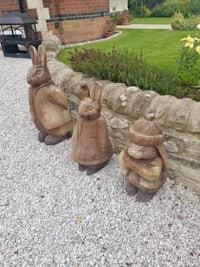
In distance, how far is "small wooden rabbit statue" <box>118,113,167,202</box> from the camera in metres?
2.43

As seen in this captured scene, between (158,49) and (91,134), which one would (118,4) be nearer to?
(158,49)

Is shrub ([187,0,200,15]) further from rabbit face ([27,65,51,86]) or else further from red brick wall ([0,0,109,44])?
rabbit face ([27,65,51,86])

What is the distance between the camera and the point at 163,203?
9.77 ft

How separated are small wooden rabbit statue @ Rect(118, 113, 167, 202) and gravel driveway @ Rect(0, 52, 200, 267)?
0.32 metres

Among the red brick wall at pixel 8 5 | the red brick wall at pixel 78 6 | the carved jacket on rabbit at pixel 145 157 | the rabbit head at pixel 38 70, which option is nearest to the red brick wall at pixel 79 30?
the red brick wall at pixel 78 6

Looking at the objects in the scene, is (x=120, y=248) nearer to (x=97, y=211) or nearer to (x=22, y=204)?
(x=97, y=211)

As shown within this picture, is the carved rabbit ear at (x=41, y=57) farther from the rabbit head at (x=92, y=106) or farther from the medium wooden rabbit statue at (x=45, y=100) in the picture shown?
the rabbit head at (x=92, y=106)

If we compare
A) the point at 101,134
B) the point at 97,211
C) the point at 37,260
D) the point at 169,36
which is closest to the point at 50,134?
the point at 101,134

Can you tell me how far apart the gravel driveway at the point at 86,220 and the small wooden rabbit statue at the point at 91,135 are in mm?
286

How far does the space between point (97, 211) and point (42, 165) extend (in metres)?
1.33

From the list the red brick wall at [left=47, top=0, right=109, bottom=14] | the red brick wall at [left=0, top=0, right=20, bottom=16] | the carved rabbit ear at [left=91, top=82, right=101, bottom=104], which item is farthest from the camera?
the red brick wall at [left=0, top=0, right=20, bottom=16]

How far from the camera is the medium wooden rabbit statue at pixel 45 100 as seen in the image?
3.56 meters

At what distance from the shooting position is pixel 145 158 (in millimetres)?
2561

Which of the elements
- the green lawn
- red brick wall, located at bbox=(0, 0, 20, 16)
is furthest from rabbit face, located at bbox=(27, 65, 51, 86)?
red brick wall, located at bbox=(0, 0, 20, 16)
